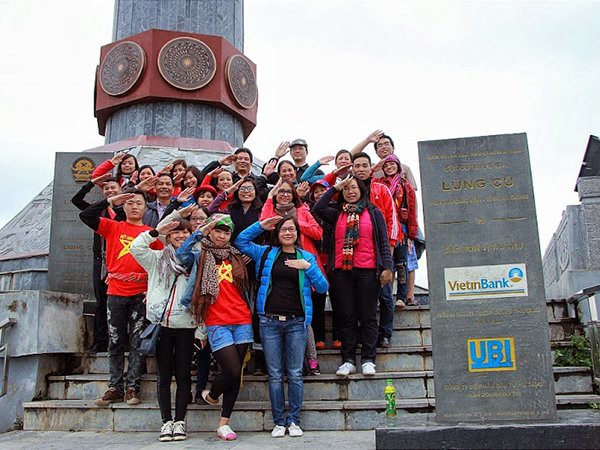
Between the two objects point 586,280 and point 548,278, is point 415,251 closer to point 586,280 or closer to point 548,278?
point 586,280

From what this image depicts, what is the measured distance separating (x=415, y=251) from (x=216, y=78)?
646cm

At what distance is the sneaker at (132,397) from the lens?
18.8ft

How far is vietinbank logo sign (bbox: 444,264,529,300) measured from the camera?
4.61m

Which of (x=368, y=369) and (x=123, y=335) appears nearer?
(x=368, y=369)

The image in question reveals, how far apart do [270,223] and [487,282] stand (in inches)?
81.6

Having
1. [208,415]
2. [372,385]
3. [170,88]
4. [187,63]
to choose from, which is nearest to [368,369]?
[372,385]

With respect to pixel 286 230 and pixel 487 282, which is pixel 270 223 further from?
pixel 487 282

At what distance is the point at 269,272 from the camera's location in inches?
217

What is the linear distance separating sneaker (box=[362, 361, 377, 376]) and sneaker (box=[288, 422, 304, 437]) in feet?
2.86

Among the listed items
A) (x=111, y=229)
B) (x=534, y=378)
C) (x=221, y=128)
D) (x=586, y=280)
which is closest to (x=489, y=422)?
(x=534, y=378)

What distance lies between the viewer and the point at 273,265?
5535mm

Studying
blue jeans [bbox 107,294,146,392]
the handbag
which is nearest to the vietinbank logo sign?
the handbag

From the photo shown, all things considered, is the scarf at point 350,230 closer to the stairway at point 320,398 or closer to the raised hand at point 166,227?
the stairway at point 320,398

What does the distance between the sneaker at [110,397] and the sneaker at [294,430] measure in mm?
1822
